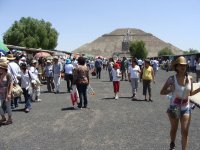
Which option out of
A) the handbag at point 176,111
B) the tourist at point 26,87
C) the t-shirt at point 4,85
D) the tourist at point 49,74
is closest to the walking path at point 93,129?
the tourist at point 26,87

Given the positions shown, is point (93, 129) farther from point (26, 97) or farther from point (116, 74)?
point (116, 74)

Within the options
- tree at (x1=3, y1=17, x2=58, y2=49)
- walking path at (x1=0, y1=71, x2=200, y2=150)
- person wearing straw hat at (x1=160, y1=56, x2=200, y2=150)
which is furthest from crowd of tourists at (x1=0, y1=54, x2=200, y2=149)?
tree at (x1=3, y1=17, x2=58, y2=49)

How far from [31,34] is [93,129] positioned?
77.8 metres

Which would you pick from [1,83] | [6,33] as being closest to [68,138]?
[1,83]

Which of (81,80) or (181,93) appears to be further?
(81,80)

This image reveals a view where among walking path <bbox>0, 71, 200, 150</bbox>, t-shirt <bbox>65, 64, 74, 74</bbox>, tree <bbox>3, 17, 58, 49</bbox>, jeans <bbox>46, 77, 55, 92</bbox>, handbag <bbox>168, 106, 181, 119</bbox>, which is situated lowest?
walking path <bbox>0, 71, 200, 150</bbox>

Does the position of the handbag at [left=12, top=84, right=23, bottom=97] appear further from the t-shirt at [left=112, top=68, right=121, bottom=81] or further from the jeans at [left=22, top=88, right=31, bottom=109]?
the t-shirt at [left=112, top=68, right=121, bottom=81]

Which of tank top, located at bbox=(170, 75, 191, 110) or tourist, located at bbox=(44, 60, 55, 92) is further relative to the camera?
tourist, located at bbox=(44, 60, 55, 92)

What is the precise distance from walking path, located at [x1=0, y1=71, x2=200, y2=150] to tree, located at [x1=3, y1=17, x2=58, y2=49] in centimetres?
7071

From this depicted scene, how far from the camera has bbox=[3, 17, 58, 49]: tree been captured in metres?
82.2

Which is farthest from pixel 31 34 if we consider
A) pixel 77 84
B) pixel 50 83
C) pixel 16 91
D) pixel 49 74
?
pixel 16 91

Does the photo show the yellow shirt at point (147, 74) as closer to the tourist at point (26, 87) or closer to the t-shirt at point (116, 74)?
the t-shirt at point (116, 74)

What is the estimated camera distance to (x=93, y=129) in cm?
904

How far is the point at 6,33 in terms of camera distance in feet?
274
